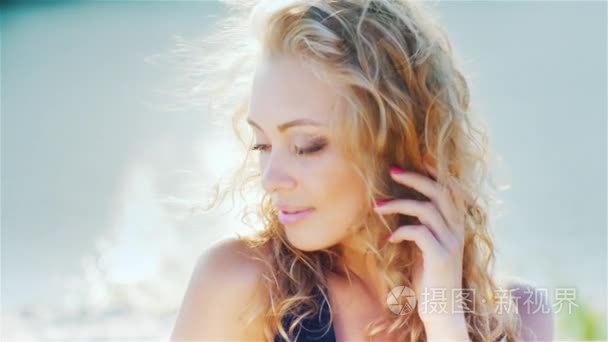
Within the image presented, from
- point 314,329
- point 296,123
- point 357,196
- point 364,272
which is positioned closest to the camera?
point 296,123

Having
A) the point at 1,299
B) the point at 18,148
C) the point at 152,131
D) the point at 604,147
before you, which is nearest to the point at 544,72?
the point at 604,147

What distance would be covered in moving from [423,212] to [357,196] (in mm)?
150

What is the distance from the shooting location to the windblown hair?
2006 mm

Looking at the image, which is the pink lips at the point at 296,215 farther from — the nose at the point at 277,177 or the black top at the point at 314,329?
the black top at the point at 314,329

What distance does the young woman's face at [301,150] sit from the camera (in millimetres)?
1948

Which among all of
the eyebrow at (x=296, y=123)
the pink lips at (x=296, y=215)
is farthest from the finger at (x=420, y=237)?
the eyebrow at (x=296, y=123)

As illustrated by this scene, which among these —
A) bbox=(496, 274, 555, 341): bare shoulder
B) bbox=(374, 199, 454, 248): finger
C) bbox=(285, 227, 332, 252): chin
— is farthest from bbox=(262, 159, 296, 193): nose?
bbox=(496, 274, 555, 341): bare shoulder

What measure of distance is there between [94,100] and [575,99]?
3836mm

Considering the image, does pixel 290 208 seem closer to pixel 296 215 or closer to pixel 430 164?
pixel 296 215

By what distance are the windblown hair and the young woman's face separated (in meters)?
0.03

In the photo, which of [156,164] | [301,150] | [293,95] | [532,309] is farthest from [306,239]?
[156,164]

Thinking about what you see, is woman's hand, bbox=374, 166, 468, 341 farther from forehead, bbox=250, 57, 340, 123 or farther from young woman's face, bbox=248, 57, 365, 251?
forehead, bbox=250, 57, 340, 123

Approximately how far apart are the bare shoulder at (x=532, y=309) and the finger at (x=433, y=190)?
35 centimetres

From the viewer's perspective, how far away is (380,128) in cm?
203
